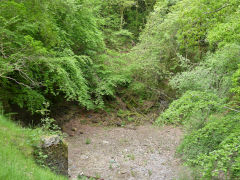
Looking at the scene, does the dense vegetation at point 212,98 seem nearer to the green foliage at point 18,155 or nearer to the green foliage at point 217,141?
the green foliage at point 217,141

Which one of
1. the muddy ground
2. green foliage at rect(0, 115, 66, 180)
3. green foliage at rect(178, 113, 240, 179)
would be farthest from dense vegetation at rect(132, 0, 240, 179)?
green foliage at rect(0, 115, 66, 180)

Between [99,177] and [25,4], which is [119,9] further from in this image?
[99,177]

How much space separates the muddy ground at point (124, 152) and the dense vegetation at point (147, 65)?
3.54 ft

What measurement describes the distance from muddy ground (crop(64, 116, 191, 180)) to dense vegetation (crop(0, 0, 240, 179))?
1.08 m

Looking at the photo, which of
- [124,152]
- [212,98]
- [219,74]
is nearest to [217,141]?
[212,98]

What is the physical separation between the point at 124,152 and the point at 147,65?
16.0ft

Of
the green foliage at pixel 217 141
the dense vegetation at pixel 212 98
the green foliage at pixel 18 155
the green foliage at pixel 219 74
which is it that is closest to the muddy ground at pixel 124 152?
the dense vegetation at pixel 212 98

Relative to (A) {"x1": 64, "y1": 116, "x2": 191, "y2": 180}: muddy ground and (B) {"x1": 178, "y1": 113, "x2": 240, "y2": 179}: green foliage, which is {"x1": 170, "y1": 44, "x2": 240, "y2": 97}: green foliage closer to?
(B) {"x1": 178, "y1": 113, "x2": 240, "y2": 179}: green foliage

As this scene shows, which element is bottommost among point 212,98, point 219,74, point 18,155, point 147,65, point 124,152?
point 124,152

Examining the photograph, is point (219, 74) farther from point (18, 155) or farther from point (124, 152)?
point (18, 155)

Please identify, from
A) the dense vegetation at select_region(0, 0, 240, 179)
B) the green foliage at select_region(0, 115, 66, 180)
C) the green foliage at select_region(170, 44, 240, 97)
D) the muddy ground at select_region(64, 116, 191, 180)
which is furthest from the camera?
the muddy ground at select_region(64, 116, 191, 180)

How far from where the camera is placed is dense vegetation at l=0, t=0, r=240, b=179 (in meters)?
4.16

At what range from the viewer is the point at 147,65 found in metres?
10.3

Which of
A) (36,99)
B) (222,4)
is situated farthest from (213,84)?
(36,99)
